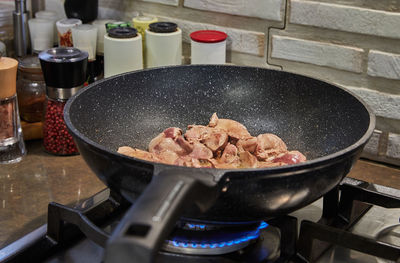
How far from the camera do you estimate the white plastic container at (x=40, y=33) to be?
4.88ft

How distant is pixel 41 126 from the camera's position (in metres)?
1.31

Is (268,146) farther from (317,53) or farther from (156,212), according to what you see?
(156,212)

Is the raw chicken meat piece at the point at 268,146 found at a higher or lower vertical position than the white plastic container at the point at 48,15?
lower

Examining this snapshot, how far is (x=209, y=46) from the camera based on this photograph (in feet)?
4.26

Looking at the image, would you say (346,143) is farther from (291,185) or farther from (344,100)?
(291,185)

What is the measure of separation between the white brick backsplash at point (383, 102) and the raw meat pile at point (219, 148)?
34 centimetres

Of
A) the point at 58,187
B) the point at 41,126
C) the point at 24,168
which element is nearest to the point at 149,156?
the point at 58,187

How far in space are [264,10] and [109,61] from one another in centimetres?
40

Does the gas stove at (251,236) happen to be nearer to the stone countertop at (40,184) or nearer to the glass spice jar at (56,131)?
the stone countertop at (40,184)

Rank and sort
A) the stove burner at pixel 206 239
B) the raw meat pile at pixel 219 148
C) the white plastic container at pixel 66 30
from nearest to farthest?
the stove burner at pixel 206 239, the raw meat pile at pixel 219 148, the white plastic container at pixel 66 30

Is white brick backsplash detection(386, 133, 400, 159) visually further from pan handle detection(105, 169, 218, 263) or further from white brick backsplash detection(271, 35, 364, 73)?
pan handle detection(105, 169, 218, 263)

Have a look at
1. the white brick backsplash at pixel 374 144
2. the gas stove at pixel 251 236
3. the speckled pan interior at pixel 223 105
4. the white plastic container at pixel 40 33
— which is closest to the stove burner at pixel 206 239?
the gas stove at pixel 251 236

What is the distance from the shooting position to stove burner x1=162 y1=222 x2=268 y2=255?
28.4 inches

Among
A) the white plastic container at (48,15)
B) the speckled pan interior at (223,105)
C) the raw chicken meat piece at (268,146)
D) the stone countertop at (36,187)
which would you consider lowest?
the stone countertop at (36,187)
